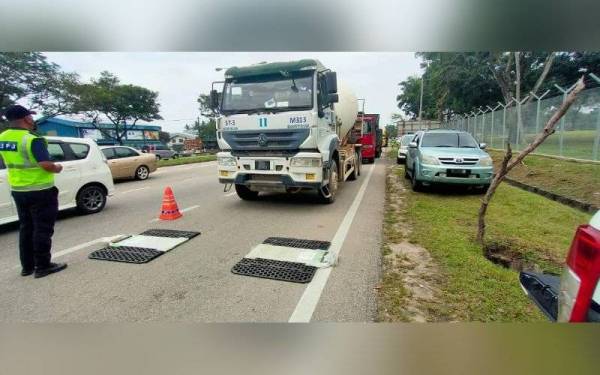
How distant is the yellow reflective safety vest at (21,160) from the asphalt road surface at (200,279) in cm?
104

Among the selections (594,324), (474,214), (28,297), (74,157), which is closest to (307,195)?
(474,214)

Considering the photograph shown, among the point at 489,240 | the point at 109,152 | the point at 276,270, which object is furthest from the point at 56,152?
the point at 489,240

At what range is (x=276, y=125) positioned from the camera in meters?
5.57

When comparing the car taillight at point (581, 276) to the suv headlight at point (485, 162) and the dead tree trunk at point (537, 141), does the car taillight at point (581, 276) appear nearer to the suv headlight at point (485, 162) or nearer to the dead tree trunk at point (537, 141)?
the dead tree trunk at point (537, 141)

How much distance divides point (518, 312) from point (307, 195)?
5.36 metres

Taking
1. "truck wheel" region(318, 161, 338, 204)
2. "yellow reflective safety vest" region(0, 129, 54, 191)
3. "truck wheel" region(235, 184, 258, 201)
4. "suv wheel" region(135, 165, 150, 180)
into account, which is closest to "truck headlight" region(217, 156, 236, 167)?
"truck wheel" region(235, 184, 258, 201)

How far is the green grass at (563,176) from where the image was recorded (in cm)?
637

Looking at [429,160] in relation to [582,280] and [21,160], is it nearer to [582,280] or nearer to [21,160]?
[582,280]

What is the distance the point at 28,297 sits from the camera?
2.79m

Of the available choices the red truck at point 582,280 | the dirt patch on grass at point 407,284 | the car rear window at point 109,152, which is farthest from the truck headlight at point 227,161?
the car rear window at point 109,152

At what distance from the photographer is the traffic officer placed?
2.95 metres

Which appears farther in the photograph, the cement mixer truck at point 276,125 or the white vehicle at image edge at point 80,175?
the cement mixer truck at point 276,125

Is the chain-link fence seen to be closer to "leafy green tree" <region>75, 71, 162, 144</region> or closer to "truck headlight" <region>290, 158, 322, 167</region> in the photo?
"truck headlight" <region>290, 158, 322, 167</region>

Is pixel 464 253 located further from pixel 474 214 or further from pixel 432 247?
pixel 474 214
